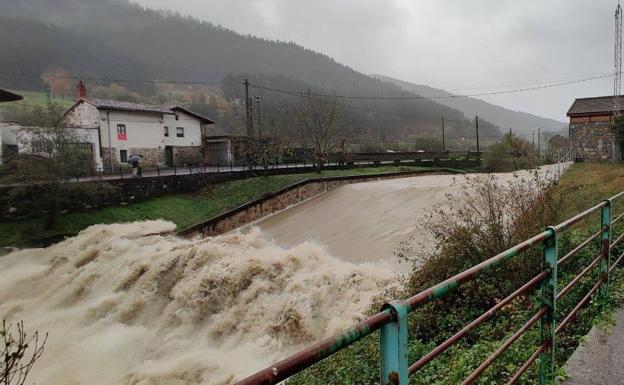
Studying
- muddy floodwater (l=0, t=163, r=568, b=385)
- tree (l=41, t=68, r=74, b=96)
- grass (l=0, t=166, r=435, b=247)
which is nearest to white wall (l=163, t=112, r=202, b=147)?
grass (l=0, t=166, r=435, b=247)

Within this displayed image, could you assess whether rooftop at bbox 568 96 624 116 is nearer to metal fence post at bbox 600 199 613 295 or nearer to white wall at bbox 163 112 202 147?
white wall at bbox 163 112 202 147

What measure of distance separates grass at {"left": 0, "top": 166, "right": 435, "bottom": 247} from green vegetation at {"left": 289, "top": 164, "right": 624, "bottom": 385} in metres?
15.6

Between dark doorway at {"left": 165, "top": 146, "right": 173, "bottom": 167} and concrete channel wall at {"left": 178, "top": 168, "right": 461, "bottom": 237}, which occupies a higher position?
dark doorway at {"left": 165, "top": 146, "right": 173, "bottom": 167}

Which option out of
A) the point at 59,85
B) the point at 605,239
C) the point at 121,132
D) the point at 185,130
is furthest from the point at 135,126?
the point at 59,85

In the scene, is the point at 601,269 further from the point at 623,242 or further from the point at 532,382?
the point at 623,242

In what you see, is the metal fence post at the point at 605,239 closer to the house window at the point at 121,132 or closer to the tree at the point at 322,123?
the tree at the point at 322,123

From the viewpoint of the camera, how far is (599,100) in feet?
118

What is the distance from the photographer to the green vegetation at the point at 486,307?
423cm

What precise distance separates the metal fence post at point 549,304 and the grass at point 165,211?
1918 cm

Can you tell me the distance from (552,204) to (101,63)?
148140 mm

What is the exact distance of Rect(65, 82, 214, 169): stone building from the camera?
3372 cm

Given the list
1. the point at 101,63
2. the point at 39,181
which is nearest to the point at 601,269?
the point at 39,181

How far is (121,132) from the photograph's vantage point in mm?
35000

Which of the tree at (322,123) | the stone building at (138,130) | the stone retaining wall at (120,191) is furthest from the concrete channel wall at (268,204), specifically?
the stone building at (138,130)
